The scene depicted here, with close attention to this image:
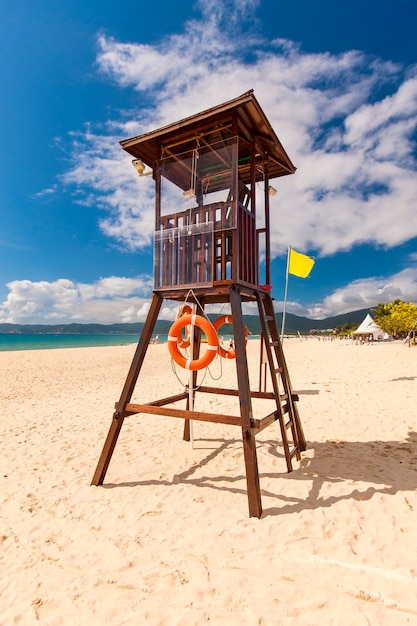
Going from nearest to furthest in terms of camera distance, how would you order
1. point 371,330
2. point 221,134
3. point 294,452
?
1. point 221,134
2. point 294,452
3. point 371,330

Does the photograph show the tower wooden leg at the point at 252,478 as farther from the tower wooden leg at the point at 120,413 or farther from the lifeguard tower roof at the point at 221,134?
the lifeguard tower roof at the point at 221,134

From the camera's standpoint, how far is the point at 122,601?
2418mm

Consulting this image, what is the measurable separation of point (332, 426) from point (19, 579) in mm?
5682

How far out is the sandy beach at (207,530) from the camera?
2.37m

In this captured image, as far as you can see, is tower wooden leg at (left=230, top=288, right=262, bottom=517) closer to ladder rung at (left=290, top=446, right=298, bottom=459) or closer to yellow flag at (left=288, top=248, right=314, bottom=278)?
ladder rung at (left=290, top=446, right=298, bottom=459)

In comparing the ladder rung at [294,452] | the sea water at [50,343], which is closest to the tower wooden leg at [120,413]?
the ladder rung at [294,452]

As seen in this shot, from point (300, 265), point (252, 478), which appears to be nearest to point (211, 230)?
point (252, 478)

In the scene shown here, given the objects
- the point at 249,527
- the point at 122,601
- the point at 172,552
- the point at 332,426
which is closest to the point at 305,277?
the point at 332,426

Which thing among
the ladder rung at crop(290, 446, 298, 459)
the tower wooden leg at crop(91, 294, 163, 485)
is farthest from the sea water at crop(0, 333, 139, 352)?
the ladder rung at crop(290, 446, 298, 459)

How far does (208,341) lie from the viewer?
14.0ft

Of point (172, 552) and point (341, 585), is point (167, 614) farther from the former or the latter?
point (341, 585)

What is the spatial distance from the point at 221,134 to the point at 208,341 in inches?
114

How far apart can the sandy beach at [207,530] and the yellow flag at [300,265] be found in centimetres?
365

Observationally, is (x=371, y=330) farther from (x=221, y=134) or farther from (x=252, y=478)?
(x=252, y=478)
